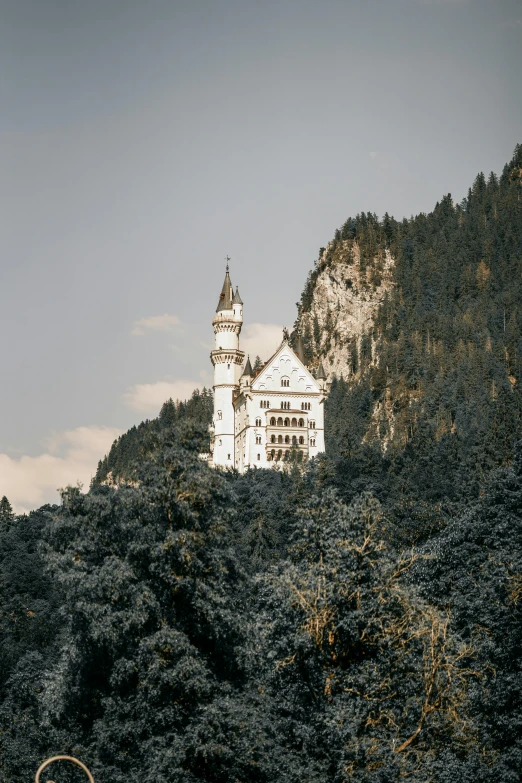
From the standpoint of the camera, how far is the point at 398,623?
35.4m

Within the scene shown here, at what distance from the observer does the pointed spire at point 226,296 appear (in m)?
139

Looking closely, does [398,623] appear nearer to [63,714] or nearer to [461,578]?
[63,714]

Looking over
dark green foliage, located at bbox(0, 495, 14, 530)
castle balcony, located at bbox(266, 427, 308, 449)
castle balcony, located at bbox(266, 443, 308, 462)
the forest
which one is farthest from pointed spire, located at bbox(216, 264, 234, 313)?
the forest

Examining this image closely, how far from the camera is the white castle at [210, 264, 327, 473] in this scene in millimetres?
128375

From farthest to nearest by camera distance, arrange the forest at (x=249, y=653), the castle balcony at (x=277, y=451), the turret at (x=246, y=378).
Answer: the turret at (x=246, y=378)
the castle balcony at (x=277, y=451)
the forest at (x=249, y=653)

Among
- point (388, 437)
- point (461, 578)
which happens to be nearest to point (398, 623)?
point (461, 578)

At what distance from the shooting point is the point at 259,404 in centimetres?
13012

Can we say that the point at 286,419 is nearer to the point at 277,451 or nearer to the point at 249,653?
the point at 277,451

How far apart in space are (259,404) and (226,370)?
336 inches

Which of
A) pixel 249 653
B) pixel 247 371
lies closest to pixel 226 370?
pixel 247 371

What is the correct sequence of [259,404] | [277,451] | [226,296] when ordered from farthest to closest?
[226,296] → [259,404] → [277,451]

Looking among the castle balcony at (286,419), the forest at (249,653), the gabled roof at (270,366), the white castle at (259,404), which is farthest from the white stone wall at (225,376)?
the forest at (249,653)

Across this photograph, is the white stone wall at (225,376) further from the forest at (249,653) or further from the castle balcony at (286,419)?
the forest at (249,653)

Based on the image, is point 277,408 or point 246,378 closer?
point 277,408
